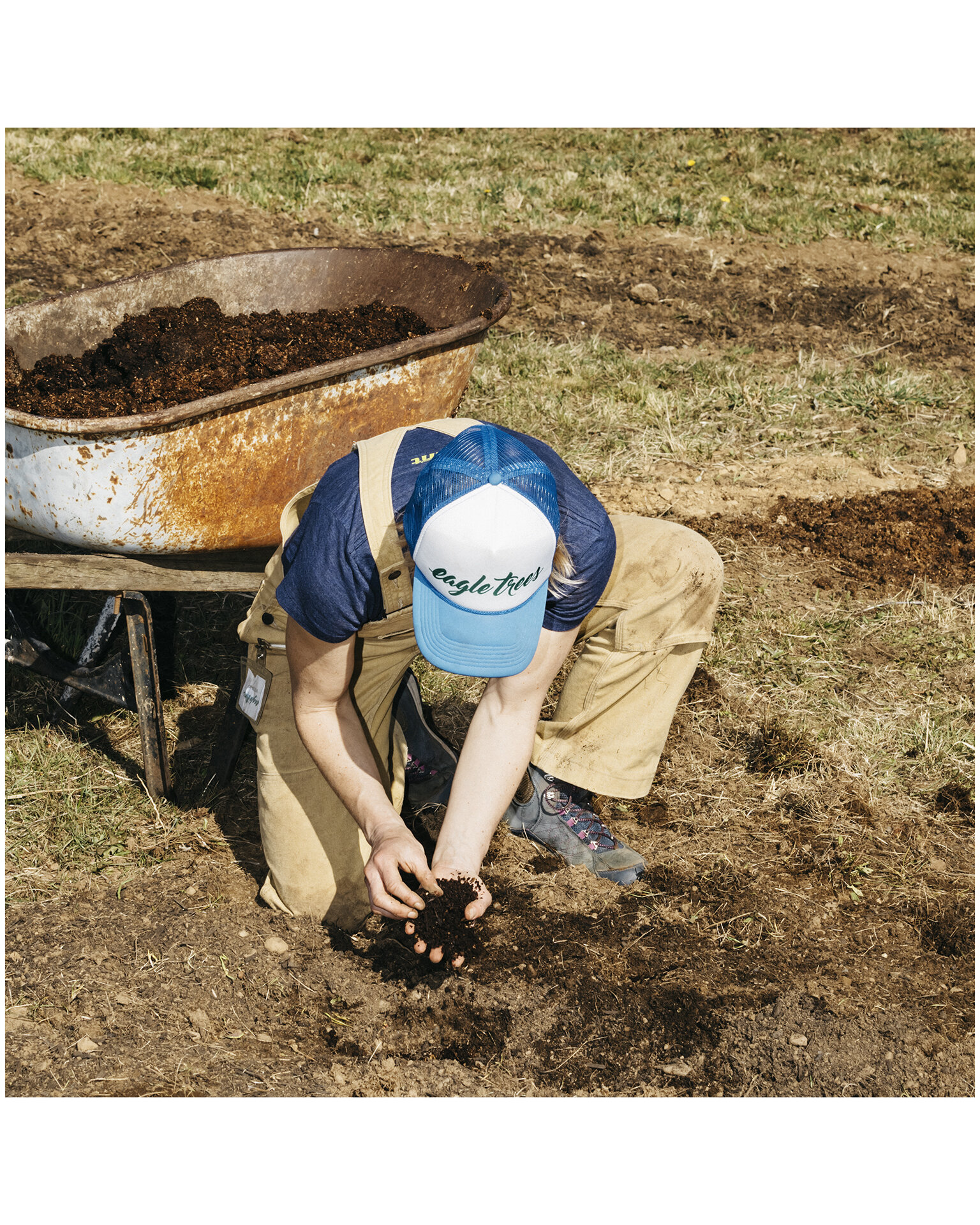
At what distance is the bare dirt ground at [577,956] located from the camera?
2.37 m

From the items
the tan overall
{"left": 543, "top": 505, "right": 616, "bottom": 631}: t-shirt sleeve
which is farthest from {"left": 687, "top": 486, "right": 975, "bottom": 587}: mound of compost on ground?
{"left": 543, "top": 505, "right": 616, "bottom": 631}: t-shirt sleeve

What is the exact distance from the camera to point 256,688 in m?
2.80

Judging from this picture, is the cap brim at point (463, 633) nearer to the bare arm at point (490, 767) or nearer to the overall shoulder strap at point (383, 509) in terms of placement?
the overall shoulder strap at point (383, 509)

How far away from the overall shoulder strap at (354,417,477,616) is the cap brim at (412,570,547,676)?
0.60 ft

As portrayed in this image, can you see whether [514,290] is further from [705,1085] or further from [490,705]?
[705,1085]

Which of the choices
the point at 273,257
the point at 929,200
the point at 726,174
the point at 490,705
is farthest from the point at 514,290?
the point at 490,705

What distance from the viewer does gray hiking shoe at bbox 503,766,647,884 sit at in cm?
291

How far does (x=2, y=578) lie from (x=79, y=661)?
483mm

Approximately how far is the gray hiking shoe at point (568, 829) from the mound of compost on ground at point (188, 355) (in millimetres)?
1487

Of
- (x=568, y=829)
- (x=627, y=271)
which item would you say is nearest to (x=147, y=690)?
(x=568, y=829)

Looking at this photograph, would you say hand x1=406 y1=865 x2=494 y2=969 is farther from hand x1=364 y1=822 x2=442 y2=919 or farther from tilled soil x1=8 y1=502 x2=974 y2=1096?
tilled soil x1=8 y1=502 x2=974 y2=1096

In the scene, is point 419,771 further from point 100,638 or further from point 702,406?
point 702,406

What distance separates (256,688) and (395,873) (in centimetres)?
81

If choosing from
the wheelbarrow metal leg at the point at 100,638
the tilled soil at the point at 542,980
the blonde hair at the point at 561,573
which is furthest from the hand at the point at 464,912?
the wheelbarrow metal leg at the point at 100,638
